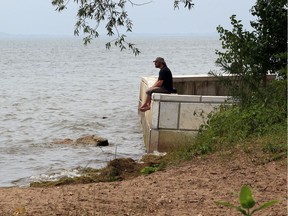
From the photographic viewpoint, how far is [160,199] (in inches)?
350

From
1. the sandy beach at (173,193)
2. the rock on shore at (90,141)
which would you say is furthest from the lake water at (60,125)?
the sandy beach at (173,193)

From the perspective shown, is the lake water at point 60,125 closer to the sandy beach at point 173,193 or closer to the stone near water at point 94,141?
the stone near water at point 94,141

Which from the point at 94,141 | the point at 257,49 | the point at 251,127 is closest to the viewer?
the point at 251,127

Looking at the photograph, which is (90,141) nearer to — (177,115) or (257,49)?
(177,115)

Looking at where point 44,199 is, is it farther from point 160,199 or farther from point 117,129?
point 117,129

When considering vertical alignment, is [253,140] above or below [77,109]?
above

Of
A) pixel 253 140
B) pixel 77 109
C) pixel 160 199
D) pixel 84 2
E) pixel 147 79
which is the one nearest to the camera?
pixel 160 199

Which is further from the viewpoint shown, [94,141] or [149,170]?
[94,141]

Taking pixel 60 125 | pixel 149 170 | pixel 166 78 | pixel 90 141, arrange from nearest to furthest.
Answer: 1. pixel 149 170
2. pixel 166 78
3. pixel 90 141
4. pixel 60 125

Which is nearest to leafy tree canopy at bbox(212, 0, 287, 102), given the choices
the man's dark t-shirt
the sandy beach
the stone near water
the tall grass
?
the tall grass

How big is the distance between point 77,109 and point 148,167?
21.9m

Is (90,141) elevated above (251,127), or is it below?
below

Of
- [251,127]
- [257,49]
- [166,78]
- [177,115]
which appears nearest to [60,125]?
[166,78]

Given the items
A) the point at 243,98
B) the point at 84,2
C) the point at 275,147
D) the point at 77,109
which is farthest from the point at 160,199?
the point at 77,109
